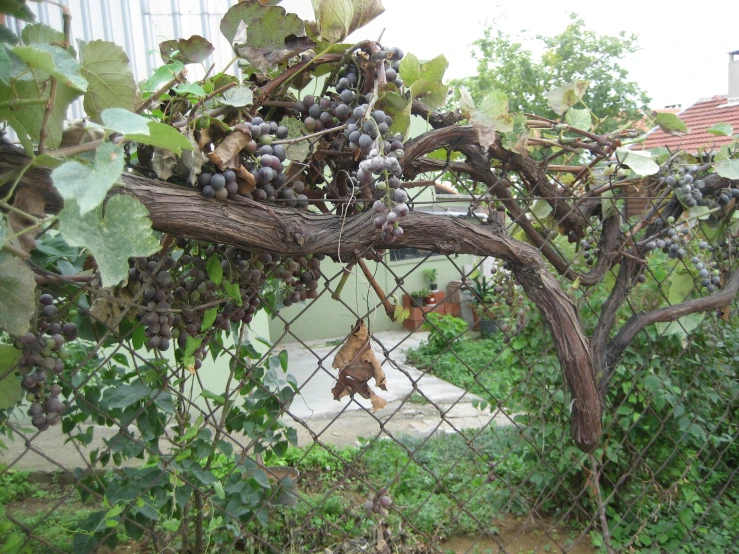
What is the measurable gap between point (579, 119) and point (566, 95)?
0.07m

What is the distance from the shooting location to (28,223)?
0.71 meters

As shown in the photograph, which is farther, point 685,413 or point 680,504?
point 680,504

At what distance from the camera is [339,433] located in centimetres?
479

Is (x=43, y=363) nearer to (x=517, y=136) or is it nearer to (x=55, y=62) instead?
(x=55, y=62)

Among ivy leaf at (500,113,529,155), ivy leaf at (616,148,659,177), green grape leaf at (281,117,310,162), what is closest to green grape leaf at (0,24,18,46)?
green grape leaf at (281,117,310,162)

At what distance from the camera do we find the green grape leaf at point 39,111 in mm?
716

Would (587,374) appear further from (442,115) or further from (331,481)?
(331,481)

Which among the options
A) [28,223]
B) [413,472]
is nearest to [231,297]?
[28,223]

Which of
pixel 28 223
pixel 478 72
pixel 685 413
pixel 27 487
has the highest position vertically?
pixel 478 72

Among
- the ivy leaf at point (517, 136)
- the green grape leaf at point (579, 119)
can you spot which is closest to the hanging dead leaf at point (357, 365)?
the ivy leaf at point (517, 136)

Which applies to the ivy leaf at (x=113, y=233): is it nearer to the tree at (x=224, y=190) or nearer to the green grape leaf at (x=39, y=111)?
the tree at (x=224, y=190)

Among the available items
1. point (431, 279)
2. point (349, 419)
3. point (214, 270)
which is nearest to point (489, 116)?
point (214, 270)

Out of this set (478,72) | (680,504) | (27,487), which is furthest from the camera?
(478,72)

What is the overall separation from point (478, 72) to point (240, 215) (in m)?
18.4
